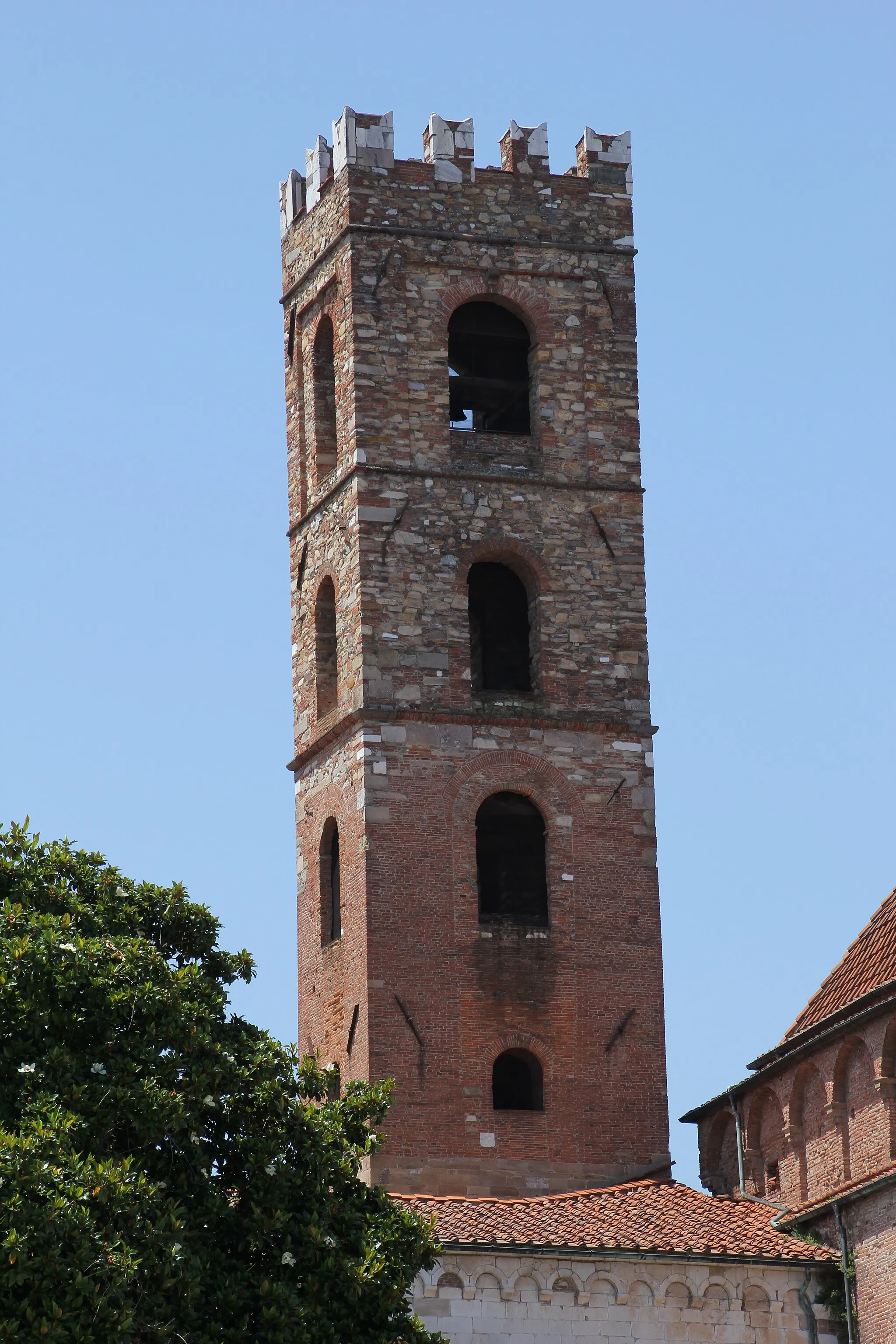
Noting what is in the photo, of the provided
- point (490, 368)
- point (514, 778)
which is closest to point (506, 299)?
point (490, 368)

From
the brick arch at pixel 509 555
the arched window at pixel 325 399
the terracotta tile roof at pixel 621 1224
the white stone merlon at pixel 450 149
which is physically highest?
the white stone merlon at pixel 450 149

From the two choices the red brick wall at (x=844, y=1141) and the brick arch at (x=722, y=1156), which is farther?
the brick arch at (x=722, y=1156)

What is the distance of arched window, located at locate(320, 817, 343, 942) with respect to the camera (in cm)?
3297

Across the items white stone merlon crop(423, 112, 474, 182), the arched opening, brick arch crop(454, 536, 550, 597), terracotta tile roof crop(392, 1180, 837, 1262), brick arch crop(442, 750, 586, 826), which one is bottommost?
terracotta tile roof crop(392, 1180, 837, 1262)

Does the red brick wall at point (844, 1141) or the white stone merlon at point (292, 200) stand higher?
the white stone merlon at point (292, 200)

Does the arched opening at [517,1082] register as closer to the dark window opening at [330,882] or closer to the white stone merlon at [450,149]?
the dark window opening at [330,882]

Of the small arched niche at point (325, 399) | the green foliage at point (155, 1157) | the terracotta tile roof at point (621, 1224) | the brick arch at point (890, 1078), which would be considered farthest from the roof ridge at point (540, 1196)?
the small arched niche at point (325, 399)

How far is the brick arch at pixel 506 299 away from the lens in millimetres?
33969

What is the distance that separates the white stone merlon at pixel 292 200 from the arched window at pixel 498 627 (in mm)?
5599

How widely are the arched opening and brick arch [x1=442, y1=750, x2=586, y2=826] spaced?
2709mm

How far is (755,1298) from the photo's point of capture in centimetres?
2770

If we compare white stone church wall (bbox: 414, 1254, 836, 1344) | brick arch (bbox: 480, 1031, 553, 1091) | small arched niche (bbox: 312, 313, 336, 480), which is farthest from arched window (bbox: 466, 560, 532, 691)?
white stone church wall (bbox: 414, 1254, 836, 1344)

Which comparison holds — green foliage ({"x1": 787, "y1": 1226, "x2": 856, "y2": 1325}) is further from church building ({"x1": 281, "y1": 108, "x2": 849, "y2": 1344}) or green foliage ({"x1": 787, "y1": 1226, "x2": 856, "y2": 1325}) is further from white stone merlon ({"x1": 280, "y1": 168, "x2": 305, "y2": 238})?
white stone merlon ({"x1": 280, "y1": 168, "x2": 305, "y2": 238})

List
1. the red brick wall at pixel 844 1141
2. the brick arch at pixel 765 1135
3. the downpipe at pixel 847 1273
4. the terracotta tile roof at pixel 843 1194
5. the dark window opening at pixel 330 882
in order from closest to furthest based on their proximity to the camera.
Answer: the terracotta tile roof at pixel 843 1194, the red brick wall at pixel 844 1141, the downpipe at pixel 847 1273, the brick arch at pixel 765 1135, the dark window opening at pixel 330 882
